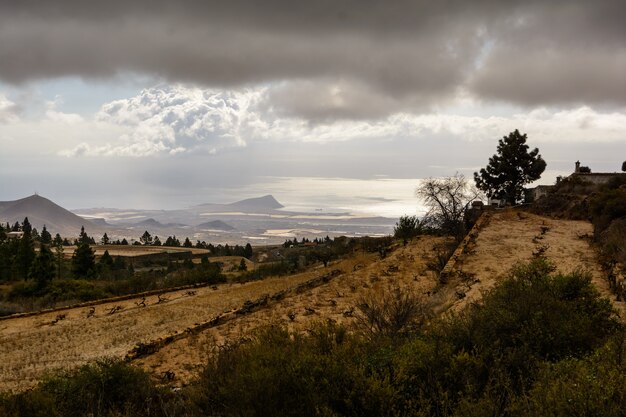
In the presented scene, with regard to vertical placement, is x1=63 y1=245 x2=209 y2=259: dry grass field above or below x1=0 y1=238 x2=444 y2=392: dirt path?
below

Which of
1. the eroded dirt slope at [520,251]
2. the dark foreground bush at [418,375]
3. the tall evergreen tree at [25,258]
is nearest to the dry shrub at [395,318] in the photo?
the dark foreground bush at [418,375]

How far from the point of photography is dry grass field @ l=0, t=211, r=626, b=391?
12.7 m

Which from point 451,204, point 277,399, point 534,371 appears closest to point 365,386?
point 277,399

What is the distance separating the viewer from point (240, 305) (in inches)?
782

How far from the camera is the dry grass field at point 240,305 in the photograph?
12.7 meters

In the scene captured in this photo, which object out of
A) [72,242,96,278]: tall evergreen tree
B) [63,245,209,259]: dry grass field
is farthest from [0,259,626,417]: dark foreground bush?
[63,245,209,259]: dry grass field

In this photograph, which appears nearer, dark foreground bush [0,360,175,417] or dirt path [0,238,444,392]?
dark foreground bush [0,360,175,417]

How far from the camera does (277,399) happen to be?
5.77 meters

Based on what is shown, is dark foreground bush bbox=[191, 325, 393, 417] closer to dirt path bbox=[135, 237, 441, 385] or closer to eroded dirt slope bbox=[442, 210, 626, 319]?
dirt path bbox=[135, 237, 441, 385]

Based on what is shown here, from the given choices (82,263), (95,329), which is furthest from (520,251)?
(82,263)

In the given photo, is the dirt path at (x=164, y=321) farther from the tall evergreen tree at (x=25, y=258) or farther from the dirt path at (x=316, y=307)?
the tall evergreen tree at (x=25, y=258)

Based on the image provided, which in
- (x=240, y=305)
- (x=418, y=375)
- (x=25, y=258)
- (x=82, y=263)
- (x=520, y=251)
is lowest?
(x=82, y=263)

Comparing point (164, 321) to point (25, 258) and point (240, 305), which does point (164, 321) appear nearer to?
point (240, 305)

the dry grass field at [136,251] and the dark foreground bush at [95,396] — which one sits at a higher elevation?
the dark foreground bush at [95,396]
